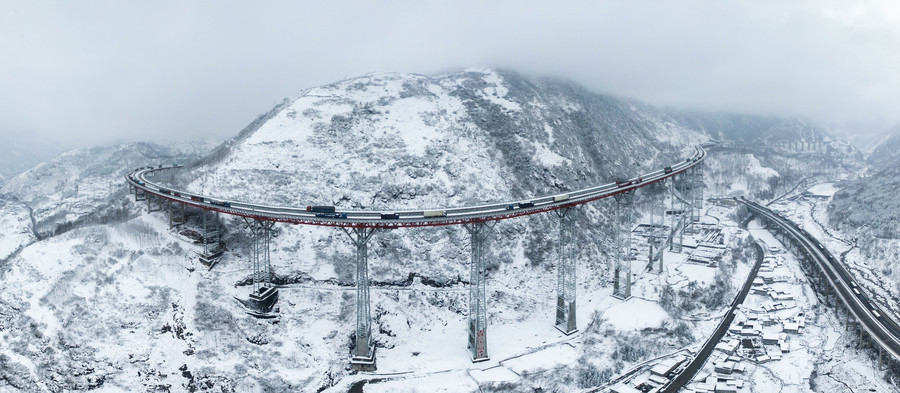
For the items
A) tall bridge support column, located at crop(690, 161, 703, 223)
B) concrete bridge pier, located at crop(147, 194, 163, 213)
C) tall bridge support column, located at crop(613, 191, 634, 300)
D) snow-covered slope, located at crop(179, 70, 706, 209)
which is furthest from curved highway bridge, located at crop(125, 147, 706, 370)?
tall bridge support column, located at crop(690, 161, 703, 223)

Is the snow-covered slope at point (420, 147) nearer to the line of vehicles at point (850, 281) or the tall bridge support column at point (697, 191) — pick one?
the tall bridge support column at point (697, 191)

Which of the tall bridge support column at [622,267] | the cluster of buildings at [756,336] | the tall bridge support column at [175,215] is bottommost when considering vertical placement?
the cluster of buildings at [756,336]

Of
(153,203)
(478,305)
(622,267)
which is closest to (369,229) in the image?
(478,305)

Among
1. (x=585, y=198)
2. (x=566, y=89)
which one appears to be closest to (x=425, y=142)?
(x=585, y=198)

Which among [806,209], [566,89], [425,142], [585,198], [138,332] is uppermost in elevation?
[566,89]

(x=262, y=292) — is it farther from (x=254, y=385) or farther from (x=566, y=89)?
(x=566, y=89)

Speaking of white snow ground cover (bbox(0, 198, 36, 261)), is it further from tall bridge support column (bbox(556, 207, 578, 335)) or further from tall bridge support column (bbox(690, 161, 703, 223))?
tall bridge support column (bbox(690, 161, 703, 223))

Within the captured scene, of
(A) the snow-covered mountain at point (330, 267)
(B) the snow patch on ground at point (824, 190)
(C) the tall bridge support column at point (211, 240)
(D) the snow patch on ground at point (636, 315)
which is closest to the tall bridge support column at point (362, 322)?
(A) the snow-covered mountain at point (330, 267)

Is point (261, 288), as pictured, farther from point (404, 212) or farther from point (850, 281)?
point (850, 281)
